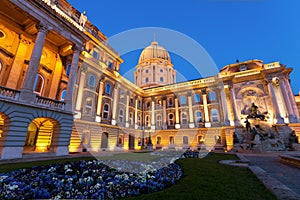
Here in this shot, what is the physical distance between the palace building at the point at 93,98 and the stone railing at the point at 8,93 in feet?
0.17

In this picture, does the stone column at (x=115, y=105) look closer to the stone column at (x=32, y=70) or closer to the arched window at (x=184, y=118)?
the stone column at (x=32, y=70)

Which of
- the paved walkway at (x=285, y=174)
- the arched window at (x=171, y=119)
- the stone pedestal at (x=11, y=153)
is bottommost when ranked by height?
the paved walkway at (x=285, y=174)

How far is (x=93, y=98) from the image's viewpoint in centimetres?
2091

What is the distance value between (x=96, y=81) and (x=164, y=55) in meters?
34.3

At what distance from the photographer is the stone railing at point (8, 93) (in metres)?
9.93

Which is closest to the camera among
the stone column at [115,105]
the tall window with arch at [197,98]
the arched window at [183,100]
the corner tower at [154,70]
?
the stone column at [115,105]

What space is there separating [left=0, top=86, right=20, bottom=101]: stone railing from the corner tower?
35284 mm

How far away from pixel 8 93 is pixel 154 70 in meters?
38.7

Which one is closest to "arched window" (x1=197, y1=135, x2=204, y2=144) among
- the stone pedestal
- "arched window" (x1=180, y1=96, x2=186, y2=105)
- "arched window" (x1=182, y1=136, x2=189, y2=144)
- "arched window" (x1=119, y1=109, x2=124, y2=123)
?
"arched window" (x1=182, y1=136, x2=189, y2=144)

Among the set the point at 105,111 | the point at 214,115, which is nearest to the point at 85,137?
the point at 105,111

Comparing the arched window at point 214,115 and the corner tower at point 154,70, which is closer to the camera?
the arched window at point 214,115

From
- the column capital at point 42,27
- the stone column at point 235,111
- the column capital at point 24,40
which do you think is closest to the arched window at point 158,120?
the stone column at point 235,111

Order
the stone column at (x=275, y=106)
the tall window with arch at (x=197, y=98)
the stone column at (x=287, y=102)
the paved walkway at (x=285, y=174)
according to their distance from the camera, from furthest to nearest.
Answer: the tall window with arch at (x=197, y=98)
the stone column at (x=275, y=106)
the stone column at (x=287, y=102)
the paved walkway at (x=285, y=174)

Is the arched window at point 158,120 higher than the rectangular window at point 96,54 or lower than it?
lower
